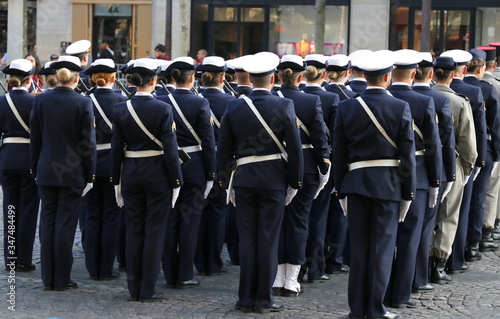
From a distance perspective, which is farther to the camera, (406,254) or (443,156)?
(443,156)

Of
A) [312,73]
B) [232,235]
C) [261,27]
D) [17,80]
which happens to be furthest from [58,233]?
[261,27]

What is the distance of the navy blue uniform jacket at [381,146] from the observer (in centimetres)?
820

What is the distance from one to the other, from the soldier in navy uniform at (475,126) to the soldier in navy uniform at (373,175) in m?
2.28

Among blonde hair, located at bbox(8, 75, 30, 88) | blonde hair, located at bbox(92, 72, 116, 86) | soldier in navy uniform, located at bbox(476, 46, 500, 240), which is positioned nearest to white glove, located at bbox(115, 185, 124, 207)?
blonde hair, located at bbox(92, 72, 116, 86)

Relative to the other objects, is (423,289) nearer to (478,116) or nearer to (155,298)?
(478,116)

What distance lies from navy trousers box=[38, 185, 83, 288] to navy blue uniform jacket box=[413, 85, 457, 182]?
3.18m

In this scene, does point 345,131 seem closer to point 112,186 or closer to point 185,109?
point 185,109

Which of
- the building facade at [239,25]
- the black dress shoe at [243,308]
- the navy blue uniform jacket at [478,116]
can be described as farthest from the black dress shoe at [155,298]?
the building facade at [239,25]

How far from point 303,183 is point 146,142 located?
1465 mm

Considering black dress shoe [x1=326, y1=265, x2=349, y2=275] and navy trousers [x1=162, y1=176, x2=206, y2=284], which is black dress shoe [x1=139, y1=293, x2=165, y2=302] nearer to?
navy trousers [x1=162, y1=176, x2=206, y2=284]

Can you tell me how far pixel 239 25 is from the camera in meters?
32.4

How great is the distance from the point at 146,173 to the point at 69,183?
2.70ft

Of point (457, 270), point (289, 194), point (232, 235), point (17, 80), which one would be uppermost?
point (17, 80)

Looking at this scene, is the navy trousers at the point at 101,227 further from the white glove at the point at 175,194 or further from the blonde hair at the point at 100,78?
the white glove at the point at 175,194
